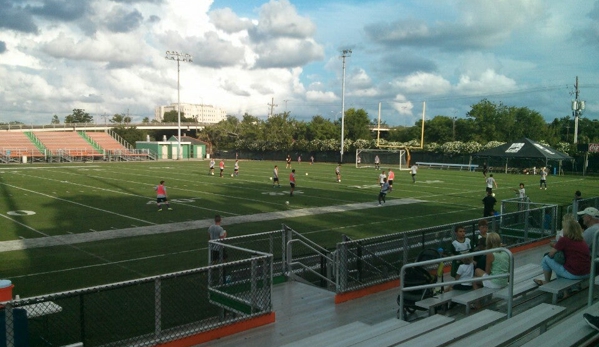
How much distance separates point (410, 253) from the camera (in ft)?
34.7

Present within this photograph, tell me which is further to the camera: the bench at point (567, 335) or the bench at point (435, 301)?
the bench at point (435, 301)

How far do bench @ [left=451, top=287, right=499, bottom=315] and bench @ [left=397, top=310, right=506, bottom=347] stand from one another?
624 millimetres

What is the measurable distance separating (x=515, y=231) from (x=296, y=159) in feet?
217

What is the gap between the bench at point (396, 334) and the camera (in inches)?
226

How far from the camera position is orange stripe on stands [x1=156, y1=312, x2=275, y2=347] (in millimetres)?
7191

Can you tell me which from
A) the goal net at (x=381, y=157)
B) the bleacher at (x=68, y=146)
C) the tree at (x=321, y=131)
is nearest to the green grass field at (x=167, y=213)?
the goal net at (x=381, y=157)

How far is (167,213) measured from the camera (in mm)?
21938

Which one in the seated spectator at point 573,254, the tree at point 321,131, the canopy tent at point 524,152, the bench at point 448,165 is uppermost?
the tree at point 321,131

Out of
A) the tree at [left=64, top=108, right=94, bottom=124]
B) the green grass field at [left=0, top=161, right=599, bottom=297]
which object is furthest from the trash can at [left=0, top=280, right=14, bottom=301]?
the tree at [left=64, top=108, right=94, bottom=124]

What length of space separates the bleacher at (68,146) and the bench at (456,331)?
71.0 metres

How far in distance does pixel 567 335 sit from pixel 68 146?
270 feet

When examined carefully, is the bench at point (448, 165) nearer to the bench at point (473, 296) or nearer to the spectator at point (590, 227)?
the spectator at point (590, 227)

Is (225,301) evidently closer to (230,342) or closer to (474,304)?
(230,342)

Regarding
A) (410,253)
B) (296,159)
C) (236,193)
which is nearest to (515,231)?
(410,253)
